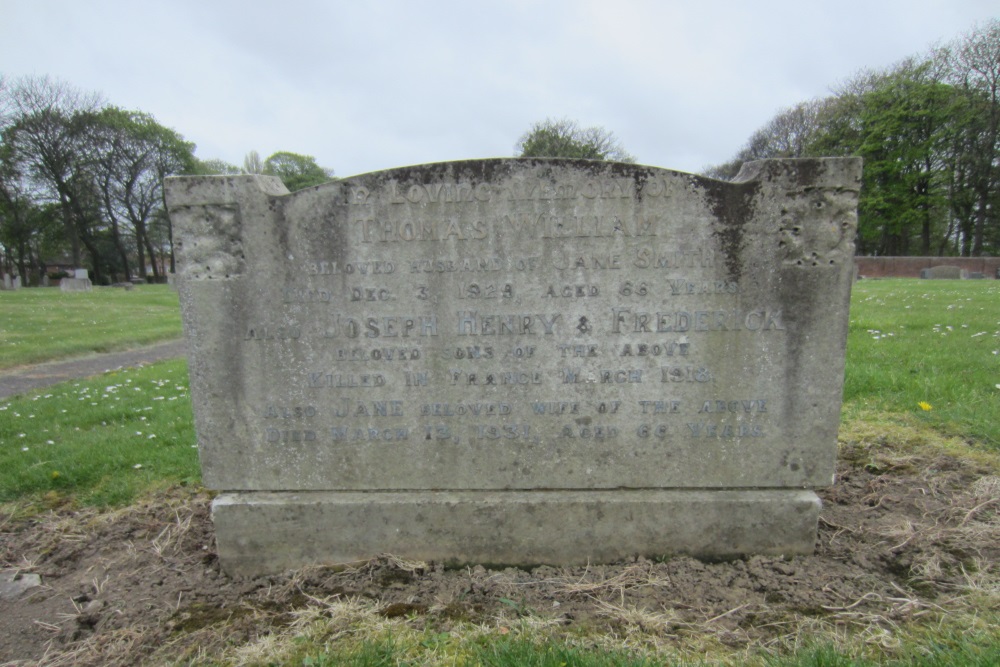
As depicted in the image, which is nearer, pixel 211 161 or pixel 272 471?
pixel 272 471

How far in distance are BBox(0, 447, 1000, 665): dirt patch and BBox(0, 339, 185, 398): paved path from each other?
5.57m

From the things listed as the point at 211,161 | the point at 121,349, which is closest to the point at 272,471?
the point at 121,349

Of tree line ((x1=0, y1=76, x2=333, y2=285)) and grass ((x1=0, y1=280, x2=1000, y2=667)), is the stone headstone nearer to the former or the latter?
tree line ((x1=0, y1=76, x2=333, y2=285))

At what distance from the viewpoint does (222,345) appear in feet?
8.70

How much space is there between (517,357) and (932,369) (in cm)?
471

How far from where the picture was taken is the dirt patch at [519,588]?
2.27 meters

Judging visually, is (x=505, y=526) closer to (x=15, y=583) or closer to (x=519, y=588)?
(x=519, y=588)

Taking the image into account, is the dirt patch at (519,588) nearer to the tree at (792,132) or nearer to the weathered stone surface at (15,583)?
the weathered stone surface at (15,583)

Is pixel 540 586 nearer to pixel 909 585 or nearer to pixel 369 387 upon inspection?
pixel 369 387

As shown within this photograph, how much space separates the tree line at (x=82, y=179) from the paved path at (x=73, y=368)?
22.7 m

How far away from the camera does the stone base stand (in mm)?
2736

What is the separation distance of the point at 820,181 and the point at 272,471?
120 inches

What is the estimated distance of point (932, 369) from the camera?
16.8 feet

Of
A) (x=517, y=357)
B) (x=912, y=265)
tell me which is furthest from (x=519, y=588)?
(x=912, y=265)
